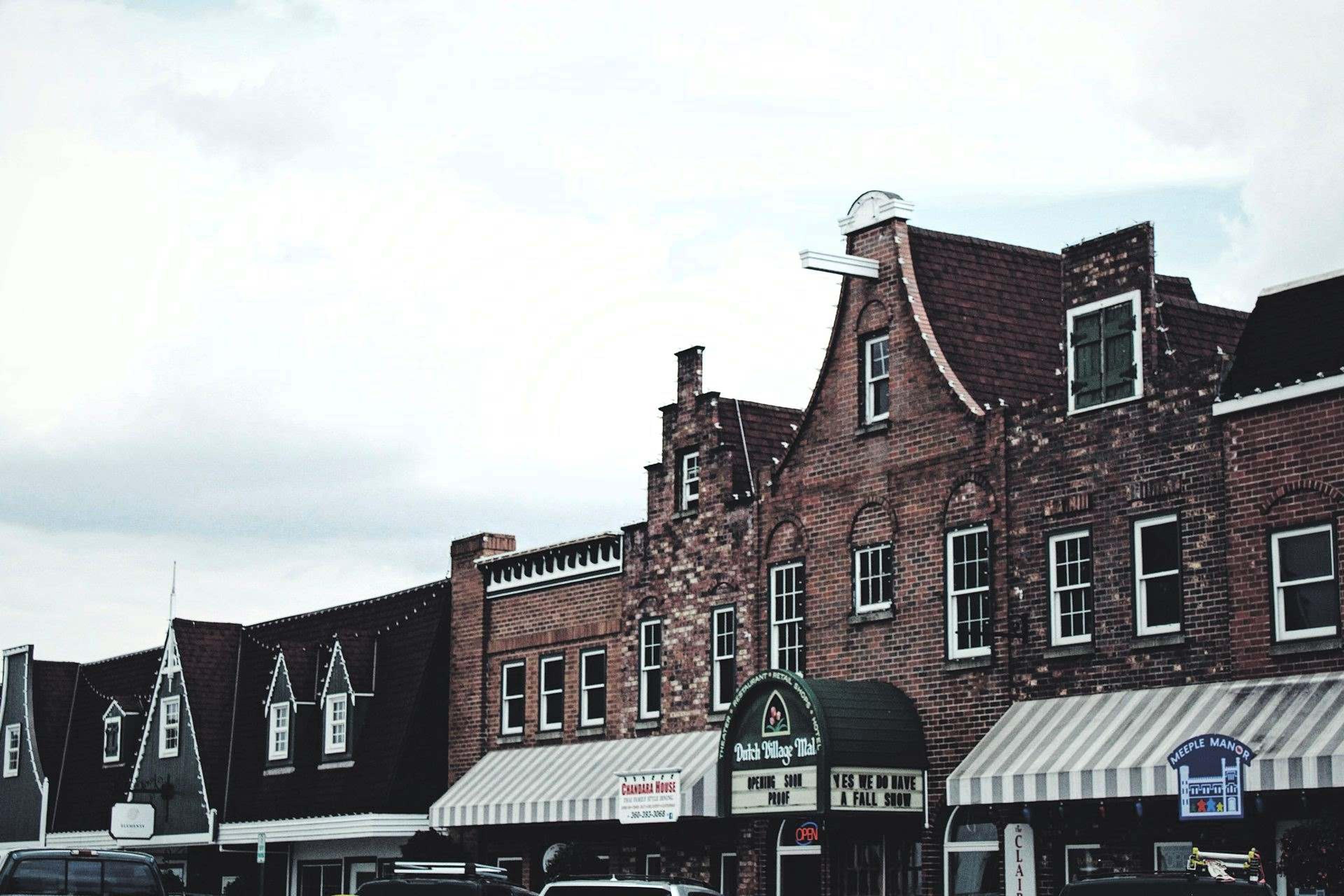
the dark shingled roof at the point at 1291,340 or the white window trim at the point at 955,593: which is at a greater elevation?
the dark shingled roof at the point at 1291,340

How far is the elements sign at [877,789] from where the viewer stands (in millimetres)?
29859

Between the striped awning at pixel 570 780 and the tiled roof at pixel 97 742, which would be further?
the tiled roof at pixel 97 742

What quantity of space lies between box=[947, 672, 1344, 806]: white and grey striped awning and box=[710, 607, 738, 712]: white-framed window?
715cm

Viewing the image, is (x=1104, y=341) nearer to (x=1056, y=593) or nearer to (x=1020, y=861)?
(x=1056, y=593)

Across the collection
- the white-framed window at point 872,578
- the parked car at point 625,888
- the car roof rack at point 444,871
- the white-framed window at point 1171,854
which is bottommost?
the parked car at point 625,888

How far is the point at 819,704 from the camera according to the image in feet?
99.0

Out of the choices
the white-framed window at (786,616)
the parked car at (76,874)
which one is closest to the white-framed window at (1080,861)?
the white-framed window at (786,616)

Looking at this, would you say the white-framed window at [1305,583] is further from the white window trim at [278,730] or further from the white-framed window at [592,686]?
the white window trim at [278,730]

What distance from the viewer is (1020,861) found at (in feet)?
93.5

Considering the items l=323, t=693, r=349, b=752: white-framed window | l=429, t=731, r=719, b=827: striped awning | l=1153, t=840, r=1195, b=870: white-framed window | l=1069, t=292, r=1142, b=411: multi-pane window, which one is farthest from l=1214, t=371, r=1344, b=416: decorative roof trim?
l=323, t=693, r=349, b=752: white-framed window

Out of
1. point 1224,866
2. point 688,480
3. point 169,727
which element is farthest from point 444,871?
point 169,727

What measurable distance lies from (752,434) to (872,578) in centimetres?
661

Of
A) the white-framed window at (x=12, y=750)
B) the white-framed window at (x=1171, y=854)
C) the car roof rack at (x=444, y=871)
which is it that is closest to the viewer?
the car roof rack at (x=444, y=871)

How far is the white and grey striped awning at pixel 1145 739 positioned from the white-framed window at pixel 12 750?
39.2 m
